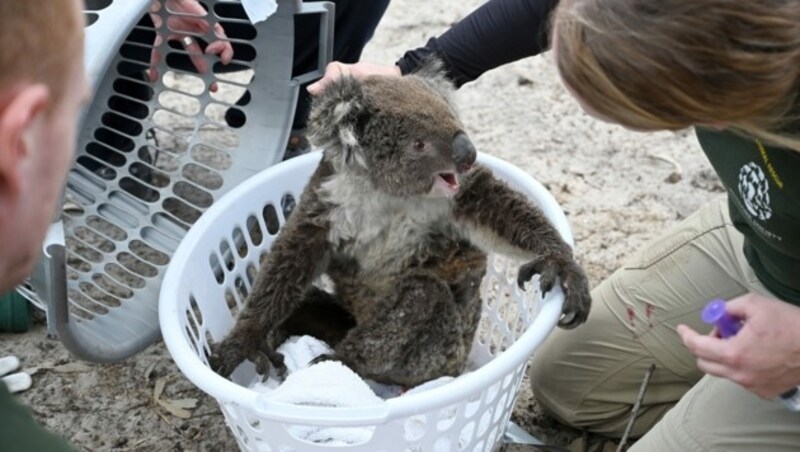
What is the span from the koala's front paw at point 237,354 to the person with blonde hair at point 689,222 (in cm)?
43

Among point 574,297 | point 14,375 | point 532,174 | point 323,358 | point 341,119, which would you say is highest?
point 341,119

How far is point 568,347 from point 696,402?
1.17 feet

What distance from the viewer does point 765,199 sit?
1.36 m

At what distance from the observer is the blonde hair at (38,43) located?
2.35ft

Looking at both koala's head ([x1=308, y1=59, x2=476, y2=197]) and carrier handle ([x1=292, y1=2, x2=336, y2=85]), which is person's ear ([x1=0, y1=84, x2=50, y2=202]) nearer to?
koala's head ([x1=308, y1=59, x2=476, y2=197])

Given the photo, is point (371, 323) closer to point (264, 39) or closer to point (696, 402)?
point (696, 402)

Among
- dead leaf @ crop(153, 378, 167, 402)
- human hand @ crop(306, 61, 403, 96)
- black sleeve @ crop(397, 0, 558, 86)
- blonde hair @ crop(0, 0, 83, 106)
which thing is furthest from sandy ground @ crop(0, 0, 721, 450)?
blonde hair @ crop(0, 0, 83, 106)

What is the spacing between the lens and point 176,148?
262 cm

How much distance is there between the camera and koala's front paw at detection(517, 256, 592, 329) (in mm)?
1462

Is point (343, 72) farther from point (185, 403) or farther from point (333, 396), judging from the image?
point (185, 403)

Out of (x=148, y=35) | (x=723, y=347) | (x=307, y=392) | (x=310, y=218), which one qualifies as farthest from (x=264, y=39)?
(x=723, y=347)

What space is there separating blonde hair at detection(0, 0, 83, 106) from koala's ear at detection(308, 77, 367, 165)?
0.71m

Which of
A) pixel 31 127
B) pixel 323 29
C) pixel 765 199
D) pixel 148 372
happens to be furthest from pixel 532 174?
pixel 31 127

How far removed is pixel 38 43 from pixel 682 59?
0.64 m
